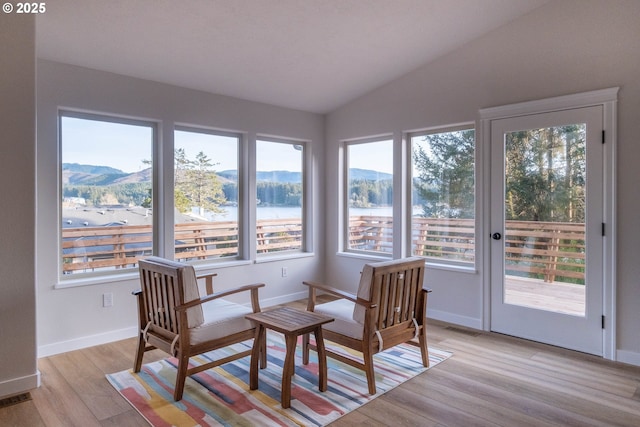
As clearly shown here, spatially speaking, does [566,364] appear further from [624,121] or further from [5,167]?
[5,167]

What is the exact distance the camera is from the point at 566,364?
3221 millimetres

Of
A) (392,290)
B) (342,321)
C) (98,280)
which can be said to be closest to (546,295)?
(392,290)

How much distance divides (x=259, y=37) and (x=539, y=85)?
2.49 meters

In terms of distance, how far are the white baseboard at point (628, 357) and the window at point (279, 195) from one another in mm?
3544

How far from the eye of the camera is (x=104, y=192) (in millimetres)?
3861

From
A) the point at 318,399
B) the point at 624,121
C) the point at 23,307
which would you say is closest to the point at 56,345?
the point at 23,307

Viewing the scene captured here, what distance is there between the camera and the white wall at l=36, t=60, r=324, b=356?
3.42 metres

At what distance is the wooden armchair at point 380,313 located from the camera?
8.87ft

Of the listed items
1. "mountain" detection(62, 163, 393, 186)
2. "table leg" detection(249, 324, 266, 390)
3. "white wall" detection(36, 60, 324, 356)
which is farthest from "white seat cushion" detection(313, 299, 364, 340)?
"mountain" detection(62, 163, 393, 186)

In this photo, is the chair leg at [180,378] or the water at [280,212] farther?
the water at [280,212]

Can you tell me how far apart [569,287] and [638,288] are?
47 centimetres

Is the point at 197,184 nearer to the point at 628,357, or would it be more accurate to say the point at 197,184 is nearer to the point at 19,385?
the point at 19,385

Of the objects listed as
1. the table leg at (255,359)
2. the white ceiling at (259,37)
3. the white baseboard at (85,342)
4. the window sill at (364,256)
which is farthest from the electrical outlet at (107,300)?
the window sill at (364,256)

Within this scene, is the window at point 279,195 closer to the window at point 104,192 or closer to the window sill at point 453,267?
the window at point 104,192
